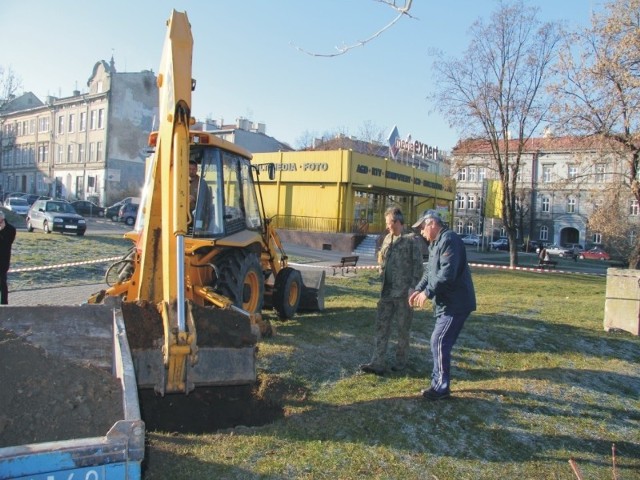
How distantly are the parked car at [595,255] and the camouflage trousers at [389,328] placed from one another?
52436mm

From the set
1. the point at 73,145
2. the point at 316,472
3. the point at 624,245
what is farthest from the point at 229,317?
the point at 73,145

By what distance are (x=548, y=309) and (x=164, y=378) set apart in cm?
946

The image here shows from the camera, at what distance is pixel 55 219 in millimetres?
24391

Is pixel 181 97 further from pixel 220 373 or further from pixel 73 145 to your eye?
pixel 73 145

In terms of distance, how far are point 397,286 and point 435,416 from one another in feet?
5.49

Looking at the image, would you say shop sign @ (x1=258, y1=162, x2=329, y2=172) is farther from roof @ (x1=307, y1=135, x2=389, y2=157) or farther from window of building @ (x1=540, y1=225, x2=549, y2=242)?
window of building @ (x1=540, y1=225, x2=549, y2=242)

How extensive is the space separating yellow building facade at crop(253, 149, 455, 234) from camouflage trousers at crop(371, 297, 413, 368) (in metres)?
25.6

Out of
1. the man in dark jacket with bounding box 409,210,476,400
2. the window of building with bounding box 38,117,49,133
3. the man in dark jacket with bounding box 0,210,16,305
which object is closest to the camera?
the man in dark jacket with bounding box 409,210,476,400

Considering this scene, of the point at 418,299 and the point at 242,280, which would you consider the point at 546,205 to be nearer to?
the point at 242,280

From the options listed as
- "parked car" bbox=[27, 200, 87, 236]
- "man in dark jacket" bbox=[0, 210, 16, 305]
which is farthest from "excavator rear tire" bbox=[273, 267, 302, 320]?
"parked car" bbox=[27, 200, 87, 236]

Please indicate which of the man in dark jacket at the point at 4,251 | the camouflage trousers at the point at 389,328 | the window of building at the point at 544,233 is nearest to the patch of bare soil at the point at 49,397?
the camouflage trousers at the point at 389,328

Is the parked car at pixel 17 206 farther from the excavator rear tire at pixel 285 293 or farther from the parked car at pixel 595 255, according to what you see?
the parked car at pixel 595 255

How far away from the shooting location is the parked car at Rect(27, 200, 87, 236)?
80.1 feet

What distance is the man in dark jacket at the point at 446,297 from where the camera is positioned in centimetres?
511
